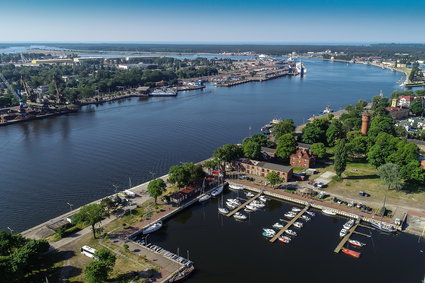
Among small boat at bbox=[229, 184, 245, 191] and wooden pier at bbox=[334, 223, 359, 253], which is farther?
small boat at bbox=[229, 184, 245, 191]

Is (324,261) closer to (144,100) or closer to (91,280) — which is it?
(91,280)

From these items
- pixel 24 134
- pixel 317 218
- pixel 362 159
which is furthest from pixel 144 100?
pixel 317 218

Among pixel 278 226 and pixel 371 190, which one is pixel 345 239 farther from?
pixel 371 190

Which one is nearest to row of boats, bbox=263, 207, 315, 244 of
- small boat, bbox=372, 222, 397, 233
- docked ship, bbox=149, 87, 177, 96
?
small boat, bbox=372, 222, 397, 233

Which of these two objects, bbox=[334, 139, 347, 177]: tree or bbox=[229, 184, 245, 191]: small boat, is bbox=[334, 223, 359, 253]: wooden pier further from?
bbox=[229, 184, 245, 191]: small boat

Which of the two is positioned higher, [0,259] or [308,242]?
[0,259]

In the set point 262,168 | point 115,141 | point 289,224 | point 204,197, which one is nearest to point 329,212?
point 289,224

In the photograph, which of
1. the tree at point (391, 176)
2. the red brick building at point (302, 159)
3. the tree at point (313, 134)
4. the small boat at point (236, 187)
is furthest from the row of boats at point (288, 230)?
the tree at point (313, 134)
